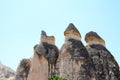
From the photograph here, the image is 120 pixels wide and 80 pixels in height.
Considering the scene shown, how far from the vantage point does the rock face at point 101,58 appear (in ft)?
88.4

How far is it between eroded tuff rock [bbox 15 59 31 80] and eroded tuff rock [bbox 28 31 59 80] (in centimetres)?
289

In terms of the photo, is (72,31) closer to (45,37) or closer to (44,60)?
(45,37)

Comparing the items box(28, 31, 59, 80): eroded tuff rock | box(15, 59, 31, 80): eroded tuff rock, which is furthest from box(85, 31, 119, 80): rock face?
box(15, 59, 31, 80): eroded tuff rock

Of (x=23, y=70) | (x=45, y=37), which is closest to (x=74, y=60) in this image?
(x=45, y=37)

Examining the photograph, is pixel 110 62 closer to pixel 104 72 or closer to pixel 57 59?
pixel 104 72

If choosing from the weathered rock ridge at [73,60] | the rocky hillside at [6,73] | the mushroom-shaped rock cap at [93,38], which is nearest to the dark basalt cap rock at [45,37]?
the weathered rock ridge at [73,60]

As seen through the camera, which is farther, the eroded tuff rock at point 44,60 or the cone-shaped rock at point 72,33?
the cone-shaped rock at point 72,33

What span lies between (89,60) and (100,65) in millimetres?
1199

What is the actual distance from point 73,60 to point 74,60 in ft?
0.31

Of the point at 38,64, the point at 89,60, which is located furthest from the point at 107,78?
the point at 38,64

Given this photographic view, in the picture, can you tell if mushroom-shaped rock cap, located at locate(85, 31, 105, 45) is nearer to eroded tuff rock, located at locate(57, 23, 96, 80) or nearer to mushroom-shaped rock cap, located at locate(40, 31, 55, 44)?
eroded tuff rock, located at locate(57, 23, 96, 80)

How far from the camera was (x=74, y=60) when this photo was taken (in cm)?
2716

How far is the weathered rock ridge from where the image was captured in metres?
26.6

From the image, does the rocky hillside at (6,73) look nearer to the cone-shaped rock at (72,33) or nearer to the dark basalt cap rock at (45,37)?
the dark basalt cap rock at (45,37)
